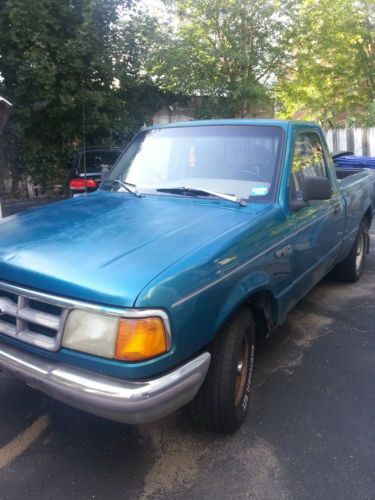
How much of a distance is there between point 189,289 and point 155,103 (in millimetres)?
15372

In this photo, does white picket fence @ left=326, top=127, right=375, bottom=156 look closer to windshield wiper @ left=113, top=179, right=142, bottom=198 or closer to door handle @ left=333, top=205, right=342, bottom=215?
door handle @ left=333, top=205, right=342, bottom=215

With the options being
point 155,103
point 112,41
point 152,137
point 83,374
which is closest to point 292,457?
point 83,374

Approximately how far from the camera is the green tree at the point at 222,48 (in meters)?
12.6

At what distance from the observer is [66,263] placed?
2234 millimetres

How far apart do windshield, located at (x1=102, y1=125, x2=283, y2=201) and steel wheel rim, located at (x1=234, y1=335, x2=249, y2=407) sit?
3.38 ft

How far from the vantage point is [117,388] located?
2.01m

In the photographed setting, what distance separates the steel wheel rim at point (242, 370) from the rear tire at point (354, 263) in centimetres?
286

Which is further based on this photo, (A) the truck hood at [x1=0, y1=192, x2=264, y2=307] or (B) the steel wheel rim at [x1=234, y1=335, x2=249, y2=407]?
(B) the steel wheel rim at [x1=234, y1=335, x2=249, y2=407]

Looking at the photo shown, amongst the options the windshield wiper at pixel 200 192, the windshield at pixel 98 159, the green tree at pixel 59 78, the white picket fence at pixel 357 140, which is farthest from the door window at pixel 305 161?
the white picket fence at pixel 357 140

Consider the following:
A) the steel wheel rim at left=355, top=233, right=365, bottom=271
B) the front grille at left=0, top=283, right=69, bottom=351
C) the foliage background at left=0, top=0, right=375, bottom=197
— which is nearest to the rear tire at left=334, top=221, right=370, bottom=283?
the steel wheel rim at left=355, top=233, right=365, bottom=271

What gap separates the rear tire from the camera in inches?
209

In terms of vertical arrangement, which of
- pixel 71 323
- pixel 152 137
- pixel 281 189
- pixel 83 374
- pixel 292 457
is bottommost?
pixel 292 457

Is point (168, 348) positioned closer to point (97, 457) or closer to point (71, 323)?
point (71, 323)

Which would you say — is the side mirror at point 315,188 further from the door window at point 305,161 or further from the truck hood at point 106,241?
the truck hood at point 106,241
